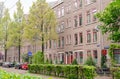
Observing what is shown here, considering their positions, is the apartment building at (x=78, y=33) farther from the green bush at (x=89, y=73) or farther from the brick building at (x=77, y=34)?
the green bush at (x=89, y=73)

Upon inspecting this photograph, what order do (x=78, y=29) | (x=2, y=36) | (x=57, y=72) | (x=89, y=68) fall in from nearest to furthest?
(x=89, y=68), (x=57, y=72), (x=78, y=29), (x=2, y=36)

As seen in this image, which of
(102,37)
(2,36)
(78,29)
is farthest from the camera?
(2,36)

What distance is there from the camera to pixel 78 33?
4750 cm

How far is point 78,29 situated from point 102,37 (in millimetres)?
8353

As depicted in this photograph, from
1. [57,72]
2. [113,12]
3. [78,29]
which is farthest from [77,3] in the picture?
[113,12]

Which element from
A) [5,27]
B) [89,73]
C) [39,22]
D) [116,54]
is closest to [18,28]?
[5,27]

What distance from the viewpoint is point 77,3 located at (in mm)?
48406

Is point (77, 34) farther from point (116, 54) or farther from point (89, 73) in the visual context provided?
point (89, 73)

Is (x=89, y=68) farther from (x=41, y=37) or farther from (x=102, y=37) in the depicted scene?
(x=41, y=37)

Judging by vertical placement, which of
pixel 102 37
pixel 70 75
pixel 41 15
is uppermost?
pixel 41 15

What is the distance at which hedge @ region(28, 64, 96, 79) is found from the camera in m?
21.6

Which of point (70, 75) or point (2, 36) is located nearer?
point (70, 75)

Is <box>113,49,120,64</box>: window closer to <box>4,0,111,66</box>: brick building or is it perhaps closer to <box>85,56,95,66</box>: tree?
<box>4,0,111,66</box>: brick building

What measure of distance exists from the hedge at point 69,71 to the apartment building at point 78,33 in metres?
9.71
